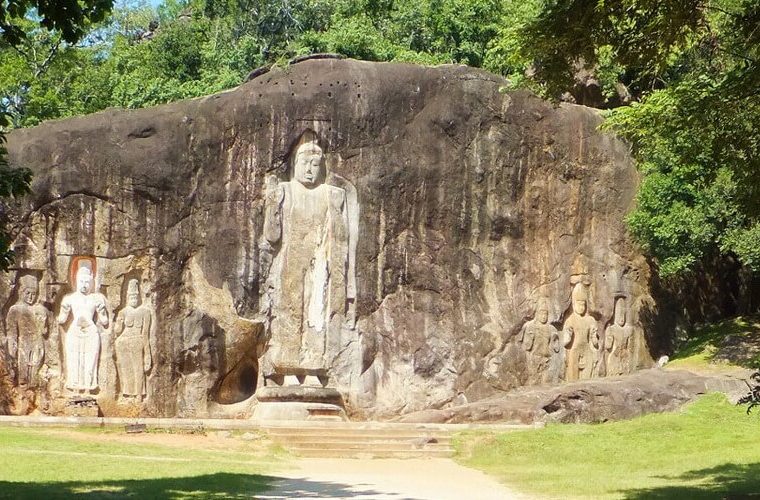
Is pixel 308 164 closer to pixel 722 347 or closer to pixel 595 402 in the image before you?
pixel 595 402

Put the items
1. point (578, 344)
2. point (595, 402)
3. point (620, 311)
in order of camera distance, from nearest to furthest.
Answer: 1. point (595, 402)
2. point (578, 344)
3. point (620, 311)

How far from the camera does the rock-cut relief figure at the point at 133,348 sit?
2502 centimetres

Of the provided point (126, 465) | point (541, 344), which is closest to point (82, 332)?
point (126, 465)

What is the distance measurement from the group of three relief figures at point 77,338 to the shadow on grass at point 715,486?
12.0 m

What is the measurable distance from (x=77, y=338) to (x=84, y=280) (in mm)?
1167

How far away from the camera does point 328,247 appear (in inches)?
1028

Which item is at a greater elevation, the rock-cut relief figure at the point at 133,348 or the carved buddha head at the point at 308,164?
the carved buddha head at the point at 308,164

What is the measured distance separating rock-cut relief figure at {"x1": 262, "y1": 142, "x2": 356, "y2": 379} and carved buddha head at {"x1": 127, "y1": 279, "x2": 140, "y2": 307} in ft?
8.70

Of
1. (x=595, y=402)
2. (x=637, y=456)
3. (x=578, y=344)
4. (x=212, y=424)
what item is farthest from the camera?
(x=578, y=344)

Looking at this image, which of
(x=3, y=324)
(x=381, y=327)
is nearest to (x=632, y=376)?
(x=381, y=327)

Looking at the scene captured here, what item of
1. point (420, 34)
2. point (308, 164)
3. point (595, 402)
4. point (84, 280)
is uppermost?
point (420, 34)

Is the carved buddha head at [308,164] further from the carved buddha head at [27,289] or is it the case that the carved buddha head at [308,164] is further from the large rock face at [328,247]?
the carved buddha head at [27,289]

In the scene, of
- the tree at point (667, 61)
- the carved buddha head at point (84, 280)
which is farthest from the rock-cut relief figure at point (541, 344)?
the tree at point (667, 61)

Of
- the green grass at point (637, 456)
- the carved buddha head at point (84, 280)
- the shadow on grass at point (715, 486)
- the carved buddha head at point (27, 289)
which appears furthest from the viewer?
the carved buddha head at point (84, 280)
